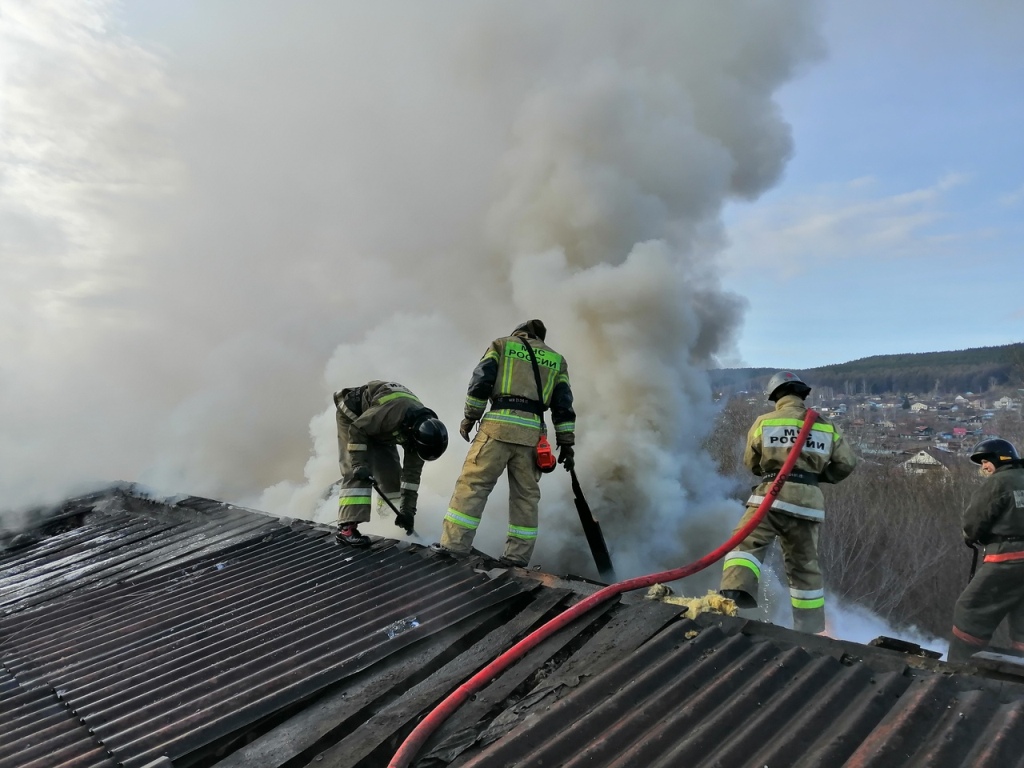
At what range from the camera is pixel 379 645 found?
273 cm

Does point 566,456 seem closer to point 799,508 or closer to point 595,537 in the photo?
point 595,537

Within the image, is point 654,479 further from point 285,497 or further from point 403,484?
point 285,497

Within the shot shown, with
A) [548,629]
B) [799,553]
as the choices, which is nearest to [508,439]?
[799,553]

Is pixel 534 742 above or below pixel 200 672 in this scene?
above

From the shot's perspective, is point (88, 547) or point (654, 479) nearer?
point (88, 547)

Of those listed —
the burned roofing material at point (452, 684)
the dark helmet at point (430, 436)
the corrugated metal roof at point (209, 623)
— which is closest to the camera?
the burned roofing material at point (452, 684)

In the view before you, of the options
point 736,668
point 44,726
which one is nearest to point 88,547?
point 44,726

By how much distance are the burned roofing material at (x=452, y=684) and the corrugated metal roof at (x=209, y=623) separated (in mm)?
14

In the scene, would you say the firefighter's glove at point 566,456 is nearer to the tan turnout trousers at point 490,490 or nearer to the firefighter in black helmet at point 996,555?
the tan turnout trousers at point 490,490

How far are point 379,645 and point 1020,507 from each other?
167 inches

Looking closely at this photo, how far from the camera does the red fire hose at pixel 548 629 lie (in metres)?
1.94

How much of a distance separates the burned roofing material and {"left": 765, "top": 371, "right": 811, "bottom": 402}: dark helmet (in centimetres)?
186

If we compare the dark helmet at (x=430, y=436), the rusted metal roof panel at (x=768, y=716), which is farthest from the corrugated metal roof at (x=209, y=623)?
the rusted metal roof panel at (x=768, y=716)

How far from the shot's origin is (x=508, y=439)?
15.1ft
